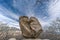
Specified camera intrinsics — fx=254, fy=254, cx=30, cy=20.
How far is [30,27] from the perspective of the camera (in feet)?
21.4

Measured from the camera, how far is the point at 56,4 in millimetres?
7262

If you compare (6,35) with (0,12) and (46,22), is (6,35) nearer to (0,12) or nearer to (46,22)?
(0,12)

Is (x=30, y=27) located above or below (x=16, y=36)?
above

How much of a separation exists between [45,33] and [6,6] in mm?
1346

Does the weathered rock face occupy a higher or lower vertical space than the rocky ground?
higher

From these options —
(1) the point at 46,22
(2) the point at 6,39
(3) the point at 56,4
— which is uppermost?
(3) the point at 56,4

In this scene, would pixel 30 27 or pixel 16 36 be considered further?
pixel 16 36

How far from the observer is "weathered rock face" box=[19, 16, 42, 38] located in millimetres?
6434

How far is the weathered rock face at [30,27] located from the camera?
643 cm

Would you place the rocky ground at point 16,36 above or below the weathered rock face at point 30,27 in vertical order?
below

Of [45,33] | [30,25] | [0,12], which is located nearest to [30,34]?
[30,25]

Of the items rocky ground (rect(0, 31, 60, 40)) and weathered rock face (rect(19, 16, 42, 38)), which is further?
rocky ground (rect(0, 31, 60, 40))

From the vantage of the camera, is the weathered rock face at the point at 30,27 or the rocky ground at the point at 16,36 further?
the rocky ground at the point at 16,36

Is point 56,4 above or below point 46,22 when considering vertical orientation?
above
